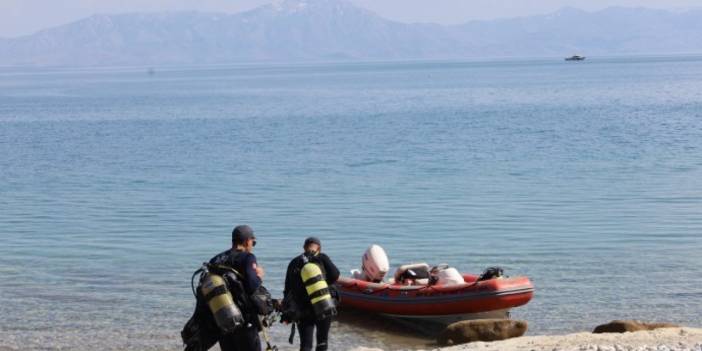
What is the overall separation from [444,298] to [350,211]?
429 inches

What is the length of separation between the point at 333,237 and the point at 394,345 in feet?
26.4

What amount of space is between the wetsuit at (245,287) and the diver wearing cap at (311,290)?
1.45m

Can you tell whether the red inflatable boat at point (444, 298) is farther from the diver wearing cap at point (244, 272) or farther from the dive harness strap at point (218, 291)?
the dive harness strap at point (218, 291)

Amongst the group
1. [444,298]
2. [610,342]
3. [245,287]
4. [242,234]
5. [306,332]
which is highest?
[242,234]

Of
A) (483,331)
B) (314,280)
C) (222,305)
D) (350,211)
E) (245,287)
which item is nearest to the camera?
(222,305)

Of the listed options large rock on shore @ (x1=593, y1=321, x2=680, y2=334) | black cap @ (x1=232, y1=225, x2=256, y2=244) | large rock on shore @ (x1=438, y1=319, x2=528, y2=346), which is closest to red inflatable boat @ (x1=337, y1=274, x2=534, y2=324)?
large rock on shore @ (x1=438, y1=319, x2=528, y2=346)

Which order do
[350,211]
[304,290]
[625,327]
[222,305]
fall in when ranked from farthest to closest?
[350,211] → [625,327] → [304,290] → [222,305]

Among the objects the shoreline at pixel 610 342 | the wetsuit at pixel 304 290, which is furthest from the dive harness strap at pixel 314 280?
the shoreline at pixel 610 342

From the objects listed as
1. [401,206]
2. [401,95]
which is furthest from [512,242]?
[401,95]

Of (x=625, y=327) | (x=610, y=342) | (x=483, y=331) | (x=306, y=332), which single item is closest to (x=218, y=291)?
(x=306, y=332)

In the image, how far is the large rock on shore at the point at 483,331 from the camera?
11.9 metres

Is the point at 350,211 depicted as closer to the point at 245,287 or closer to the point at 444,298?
the point at 444,298

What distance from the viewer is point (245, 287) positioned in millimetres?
7898

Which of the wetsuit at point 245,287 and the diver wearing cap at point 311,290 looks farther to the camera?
the diver wearing cap at point 311,290
